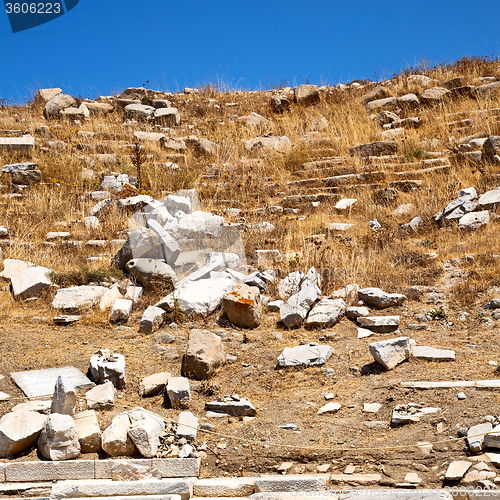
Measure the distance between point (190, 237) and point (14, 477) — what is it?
182 inches

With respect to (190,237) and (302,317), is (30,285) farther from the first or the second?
(302,317)

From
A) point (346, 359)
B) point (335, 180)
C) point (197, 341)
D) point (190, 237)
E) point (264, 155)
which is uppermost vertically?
point (264, 155)

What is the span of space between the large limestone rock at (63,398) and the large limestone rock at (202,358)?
42.7 inches

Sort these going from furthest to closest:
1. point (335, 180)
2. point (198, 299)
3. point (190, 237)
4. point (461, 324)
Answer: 1. point (335, 180)
2. point (190, 237)
3. point (198, 299)
4. point (461, 324)

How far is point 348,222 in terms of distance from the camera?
28.5 feet

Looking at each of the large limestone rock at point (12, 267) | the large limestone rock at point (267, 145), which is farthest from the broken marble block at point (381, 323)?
the large limestone rock at point (267, 145)

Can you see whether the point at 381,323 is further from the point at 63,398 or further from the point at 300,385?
the point at 63,398

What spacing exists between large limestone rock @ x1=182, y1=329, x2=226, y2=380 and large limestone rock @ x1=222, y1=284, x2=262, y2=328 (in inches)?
30.2

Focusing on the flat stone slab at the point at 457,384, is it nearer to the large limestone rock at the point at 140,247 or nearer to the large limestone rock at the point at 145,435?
the large limestone rock at the point at 145,435

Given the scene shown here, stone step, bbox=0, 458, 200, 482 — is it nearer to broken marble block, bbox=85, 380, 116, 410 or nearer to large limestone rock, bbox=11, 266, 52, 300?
broken marble block, bbox=85, 380, 116, 410

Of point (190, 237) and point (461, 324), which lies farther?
point (190, 237)

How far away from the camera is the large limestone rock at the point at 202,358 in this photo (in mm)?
4379

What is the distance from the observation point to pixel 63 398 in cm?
354

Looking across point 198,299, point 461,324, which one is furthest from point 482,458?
point 198,299
